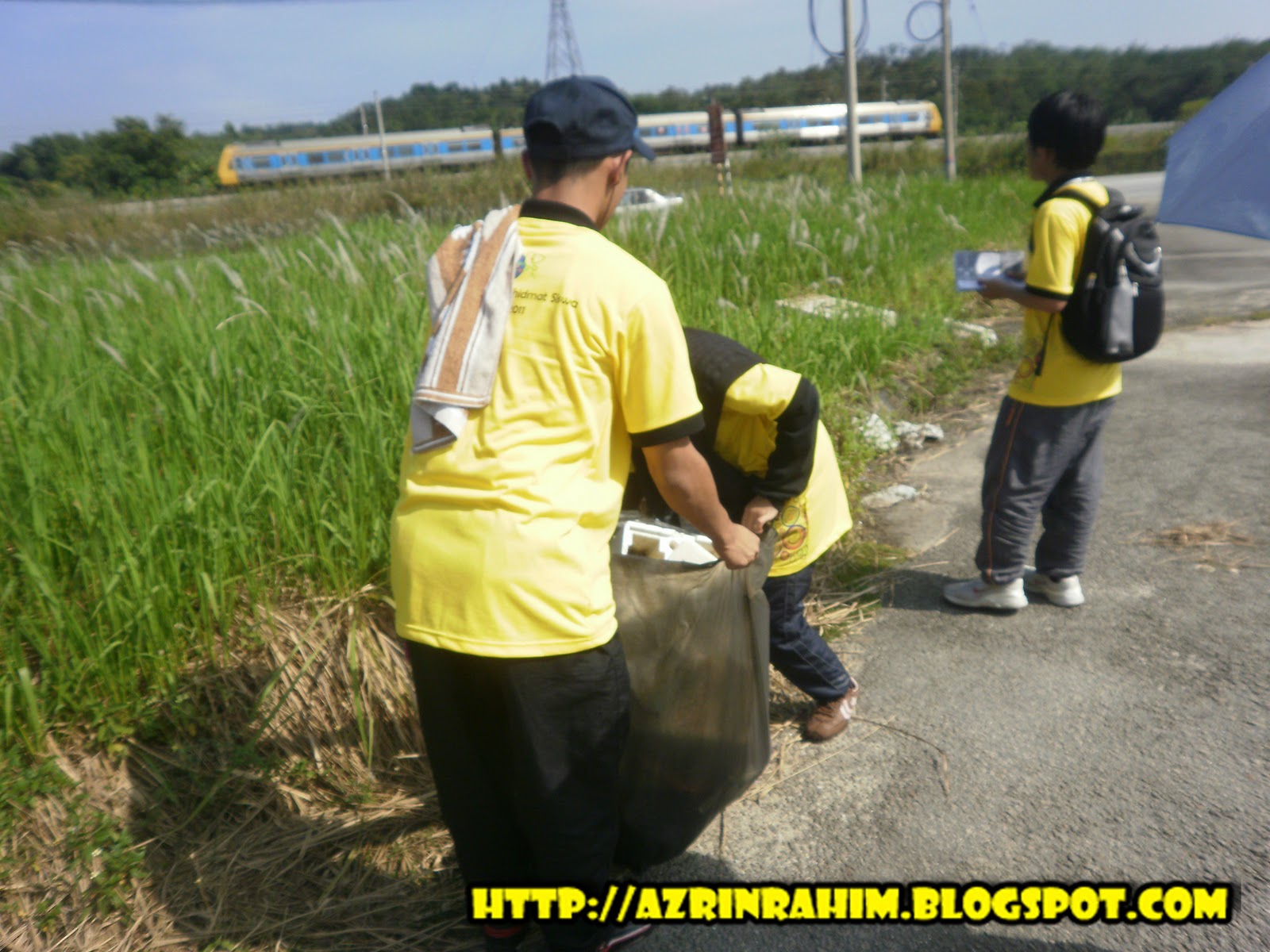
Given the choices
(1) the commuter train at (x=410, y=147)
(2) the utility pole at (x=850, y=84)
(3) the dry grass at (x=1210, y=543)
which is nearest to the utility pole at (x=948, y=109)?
(2) the utility pole at (x=850, y=84)

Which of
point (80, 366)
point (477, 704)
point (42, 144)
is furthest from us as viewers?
point (42, 144)

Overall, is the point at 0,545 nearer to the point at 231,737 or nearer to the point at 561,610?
the point at 231,737

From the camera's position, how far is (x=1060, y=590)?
3.43 metres

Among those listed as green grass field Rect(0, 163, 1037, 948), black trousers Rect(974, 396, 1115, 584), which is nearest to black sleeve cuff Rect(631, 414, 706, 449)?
green grass field Rect(0, 163, 1037, 948)

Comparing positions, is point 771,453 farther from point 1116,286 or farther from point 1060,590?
point 1060,590

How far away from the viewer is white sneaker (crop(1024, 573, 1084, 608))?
3.41 m

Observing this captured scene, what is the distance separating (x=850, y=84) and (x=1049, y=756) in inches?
612

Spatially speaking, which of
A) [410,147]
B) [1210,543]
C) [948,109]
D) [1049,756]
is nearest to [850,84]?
[948,109]

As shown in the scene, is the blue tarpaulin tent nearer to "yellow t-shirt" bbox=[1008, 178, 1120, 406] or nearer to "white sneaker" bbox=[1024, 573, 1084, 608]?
"yellow t-shirt" bbox=[1008, 178, 1120, 406]

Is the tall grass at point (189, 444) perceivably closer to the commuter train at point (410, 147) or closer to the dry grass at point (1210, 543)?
the dry grass at point (1210, 543)

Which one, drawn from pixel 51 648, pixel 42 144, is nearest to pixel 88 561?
pixel 51 648

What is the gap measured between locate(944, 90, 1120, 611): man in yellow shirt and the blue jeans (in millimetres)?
961

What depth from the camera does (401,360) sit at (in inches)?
142

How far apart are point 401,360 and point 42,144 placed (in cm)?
3847
